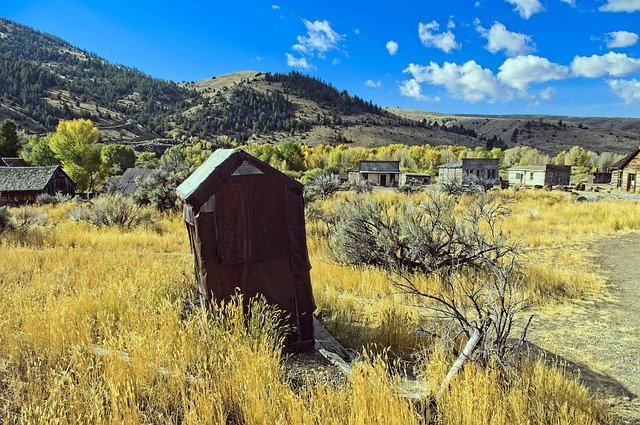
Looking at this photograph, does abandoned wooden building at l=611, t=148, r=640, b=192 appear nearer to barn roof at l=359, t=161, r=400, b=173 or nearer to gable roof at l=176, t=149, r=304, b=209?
barn roof at l=359, t=161, r=400, b=173

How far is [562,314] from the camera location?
702 centimetres

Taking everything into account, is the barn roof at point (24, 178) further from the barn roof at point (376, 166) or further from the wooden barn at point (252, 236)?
the wooden barn at point (252, 236)

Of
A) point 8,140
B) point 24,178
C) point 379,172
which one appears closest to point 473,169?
point 379,172

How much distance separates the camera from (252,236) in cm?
440

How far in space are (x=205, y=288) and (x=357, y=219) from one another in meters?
5.86

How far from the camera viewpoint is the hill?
399ft

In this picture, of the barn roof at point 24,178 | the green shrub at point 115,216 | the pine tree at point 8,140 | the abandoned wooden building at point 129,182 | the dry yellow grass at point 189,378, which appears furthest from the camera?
the pine tree at point 8,140

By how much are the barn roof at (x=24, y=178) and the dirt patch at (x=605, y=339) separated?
38.6 meters

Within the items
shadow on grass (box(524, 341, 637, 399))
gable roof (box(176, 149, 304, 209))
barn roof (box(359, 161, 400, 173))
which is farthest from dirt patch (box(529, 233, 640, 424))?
barn roof (box(359, 161, 400, 173))

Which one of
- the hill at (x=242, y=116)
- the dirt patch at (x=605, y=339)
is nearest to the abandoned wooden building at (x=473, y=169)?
the dirt patch at (x=605, y=339)

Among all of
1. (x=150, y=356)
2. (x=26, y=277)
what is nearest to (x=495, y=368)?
(x=150, y=356)

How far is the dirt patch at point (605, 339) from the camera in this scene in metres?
4.31

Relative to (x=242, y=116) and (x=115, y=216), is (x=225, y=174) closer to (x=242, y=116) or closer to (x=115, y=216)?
(x=115, y=216)

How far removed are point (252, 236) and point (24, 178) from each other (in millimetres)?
39362
